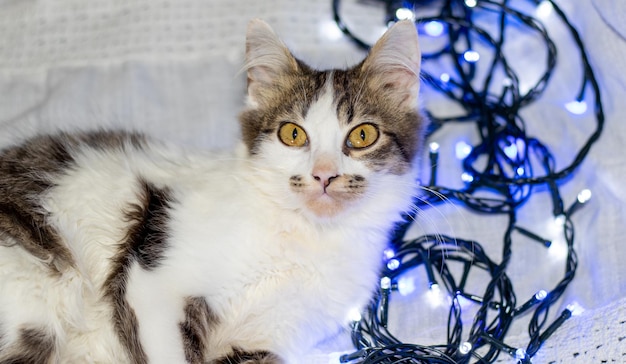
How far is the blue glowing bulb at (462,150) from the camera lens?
1.94 metres

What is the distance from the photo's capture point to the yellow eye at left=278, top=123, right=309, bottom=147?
1407mm

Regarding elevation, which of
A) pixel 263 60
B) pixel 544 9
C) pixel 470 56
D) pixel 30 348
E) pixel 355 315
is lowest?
pixel 30 348

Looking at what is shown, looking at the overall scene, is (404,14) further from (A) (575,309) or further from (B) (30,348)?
(B) (30,348)

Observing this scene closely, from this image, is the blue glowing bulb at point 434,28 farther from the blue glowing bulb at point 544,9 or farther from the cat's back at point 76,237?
the cat's back at point 76,237

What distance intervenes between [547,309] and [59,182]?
1.14 m

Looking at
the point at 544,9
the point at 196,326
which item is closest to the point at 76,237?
the point at 196,326

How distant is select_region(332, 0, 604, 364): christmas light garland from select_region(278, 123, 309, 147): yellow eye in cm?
32

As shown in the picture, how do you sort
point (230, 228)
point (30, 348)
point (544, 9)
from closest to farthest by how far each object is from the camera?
point (30, 348), point (230, 228), point (544, 9)

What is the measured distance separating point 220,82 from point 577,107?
1054 millimetres

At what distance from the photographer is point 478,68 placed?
2.12m

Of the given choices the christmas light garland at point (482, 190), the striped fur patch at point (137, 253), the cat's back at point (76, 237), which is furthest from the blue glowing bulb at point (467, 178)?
the striped fur patch at point (137, 253)

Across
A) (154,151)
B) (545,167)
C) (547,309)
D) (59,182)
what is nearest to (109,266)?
(59,182)

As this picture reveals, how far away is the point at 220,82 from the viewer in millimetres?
2111

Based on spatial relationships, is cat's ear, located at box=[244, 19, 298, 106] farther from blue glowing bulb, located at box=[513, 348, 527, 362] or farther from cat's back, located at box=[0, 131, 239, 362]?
blue glowing bulb, located at box=[513, 348, 527, 362]
